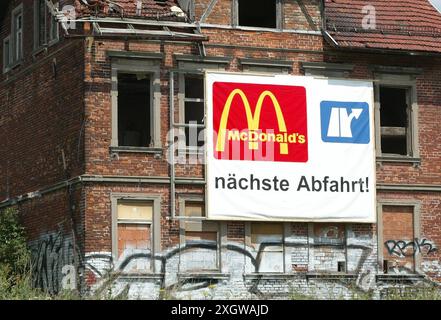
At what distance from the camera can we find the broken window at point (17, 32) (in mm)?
34219

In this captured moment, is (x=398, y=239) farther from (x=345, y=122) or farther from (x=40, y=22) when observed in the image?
(x=40, y=22)

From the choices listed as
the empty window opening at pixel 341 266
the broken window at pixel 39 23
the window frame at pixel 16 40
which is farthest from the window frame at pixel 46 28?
the empty window opening at pixel 341 266

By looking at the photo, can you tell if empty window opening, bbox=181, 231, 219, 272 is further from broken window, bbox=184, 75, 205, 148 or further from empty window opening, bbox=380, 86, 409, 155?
empty window opening, bbox=380, 86, 409, 155

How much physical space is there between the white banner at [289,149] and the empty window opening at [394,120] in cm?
105

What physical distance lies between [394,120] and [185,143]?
593 centimetres

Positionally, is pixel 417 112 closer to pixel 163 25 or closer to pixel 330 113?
pixel 330 113

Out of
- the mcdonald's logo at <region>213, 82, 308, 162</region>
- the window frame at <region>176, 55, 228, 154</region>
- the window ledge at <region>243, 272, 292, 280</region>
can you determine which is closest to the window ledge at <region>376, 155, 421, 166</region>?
the mcdonald's logo at <region>213, 82, 308, 162</region>

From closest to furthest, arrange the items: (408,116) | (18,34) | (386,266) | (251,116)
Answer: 1. (251,116)
2. (386,266)
3. (408,116)
4. (18,34)

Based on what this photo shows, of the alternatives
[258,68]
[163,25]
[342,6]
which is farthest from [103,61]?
[342,6]

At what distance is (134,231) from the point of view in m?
29.8

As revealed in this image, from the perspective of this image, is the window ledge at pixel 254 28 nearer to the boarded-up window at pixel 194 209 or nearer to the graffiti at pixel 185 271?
the boarded-up window at pixel 194 209

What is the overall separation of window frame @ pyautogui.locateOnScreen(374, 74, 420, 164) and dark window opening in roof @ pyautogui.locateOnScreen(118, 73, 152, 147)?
19.2 feet

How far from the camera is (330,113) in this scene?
31.5 m

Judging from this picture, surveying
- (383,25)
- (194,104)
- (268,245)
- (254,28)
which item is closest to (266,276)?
(268,245)
